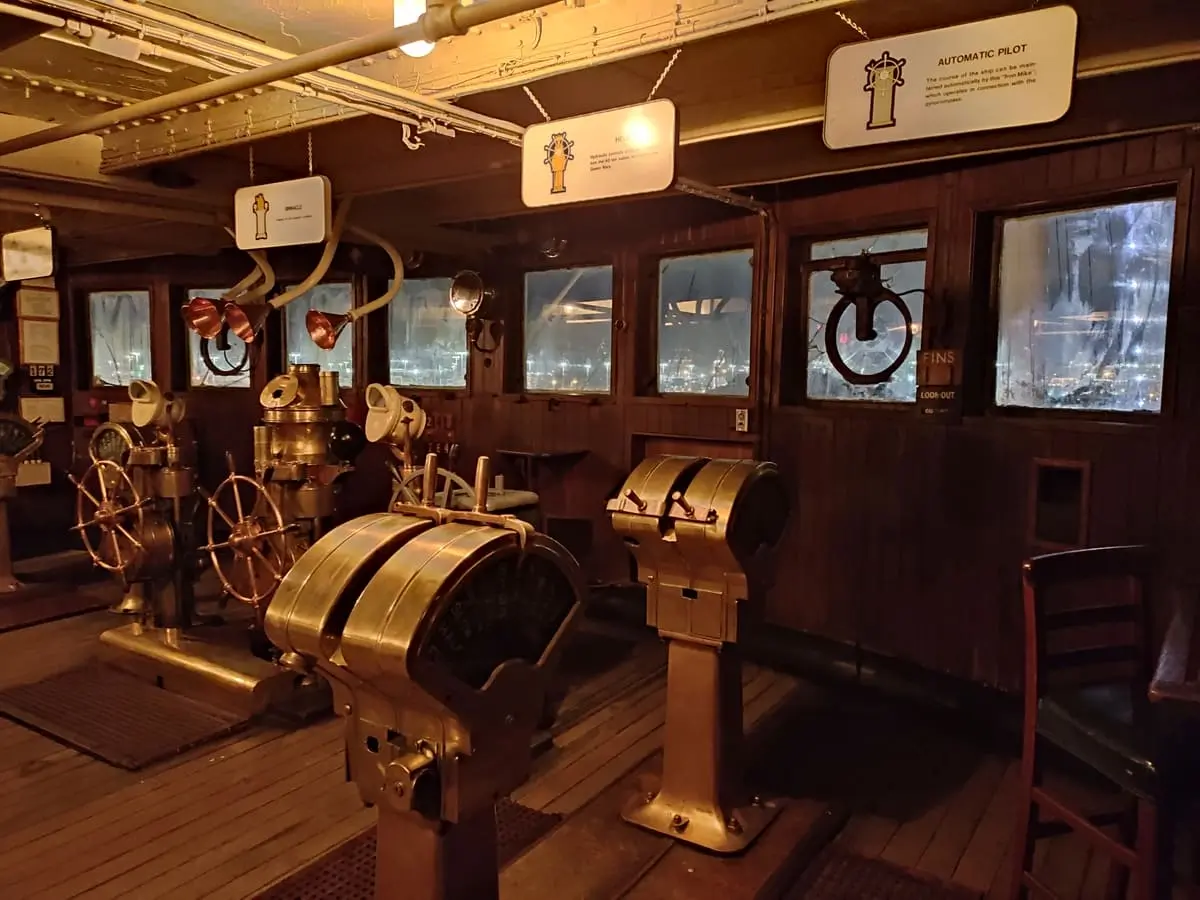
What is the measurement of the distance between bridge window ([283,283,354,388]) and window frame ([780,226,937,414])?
3308 millimetres

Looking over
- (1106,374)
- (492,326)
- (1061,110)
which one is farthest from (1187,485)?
(492,326)

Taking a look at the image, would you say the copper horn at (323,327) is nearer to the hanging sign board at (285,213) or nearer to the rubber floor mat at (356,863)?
the hanging sign board at (285,213)

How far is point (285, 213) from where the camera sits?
11.9ft

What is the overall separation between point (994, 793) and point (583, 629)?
7.62ft

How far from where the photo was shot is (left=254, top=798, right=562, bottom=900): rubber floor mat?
7.87 ft

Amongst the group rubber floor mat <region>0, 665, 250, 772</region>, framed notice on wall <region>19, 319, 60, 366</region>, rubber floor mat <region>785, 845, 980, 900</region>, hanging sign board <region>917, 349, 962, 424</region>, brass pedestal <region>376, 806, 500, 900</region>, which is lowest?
rubber floor mat <region>785, 845, 980, 900</region>

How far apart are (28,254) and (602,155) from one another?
132 inches

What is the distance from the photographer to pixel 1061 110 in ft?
5.77

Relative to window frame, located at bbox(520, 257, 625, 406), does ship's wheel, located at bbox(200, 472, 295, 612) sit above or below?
below

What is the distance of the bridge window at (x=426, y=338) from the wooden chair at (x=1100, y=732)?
424 centimetres

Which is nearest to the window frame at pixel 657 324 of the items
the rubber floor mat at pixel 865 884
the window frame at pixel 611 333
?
the window frame at pixel 611 333

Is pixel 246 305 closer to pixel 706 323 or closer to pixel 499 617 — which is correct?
pixel 706 323

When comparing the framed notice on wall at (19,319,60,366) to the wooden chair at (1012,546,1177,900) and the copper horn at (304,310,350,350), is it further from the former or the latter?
the wooden chair at (1012,546,1177,900)

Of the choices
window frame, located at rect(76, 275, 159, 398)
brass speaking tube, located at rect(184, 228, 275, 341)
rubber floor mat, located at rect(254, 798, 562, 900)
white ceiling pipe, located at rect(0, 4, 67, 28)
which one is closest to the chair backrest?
rubber floor mat, located at rect(254, 798, 562, 900)
